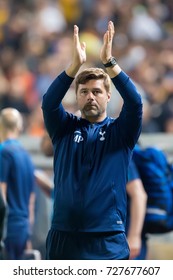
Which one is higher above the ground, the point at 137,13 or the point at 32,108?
the point at 137,13

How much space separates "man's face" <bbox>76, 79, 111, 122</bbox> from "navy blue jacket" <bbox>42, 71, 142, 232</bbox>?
98 mm

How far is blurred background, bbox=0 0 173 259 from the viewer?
11336 millimetres

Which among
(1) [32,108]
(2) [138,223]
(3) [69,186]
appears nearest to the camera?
(3) [69,186]

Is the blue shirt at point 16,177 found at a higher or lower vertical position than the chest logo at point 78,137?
lower

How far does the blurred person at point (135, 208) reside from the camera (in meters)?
7.18

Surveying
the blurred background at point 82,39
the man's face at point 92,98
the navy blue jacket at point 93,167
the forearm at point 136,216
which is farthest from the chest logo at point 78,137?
the blurred background at point 82,39

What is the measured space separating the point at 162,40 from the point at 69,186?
23.4ft

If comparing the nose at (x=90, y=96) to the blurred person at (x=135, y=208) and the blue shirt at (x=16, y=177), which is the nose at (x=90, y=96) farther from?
the blue shirt at (x=16, y=177)

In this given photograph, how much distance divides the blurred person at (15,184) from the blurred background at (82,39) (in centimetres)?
261

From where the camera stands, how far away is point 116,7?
42.0 feet

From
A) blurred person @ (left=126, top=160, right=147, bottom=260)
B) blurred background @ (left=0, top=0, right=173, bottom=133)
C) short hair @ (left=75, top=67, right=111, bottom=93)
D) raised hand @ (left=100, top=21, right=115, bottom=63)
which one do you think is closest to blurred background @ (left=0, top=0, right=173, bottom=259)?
blurred background @ (left=0, top=0, right=173, bottom=133)

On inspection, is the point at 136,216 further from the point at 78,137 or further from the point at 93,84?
the point at 93,84
